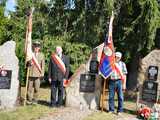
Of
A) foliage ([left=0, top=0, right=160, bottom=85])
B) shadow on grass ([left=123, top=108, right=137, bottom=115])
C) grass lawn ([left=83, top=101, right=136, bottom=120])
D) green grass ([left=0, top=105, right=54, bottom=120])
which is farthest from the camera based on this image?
foliage ([left=0, top=0, right=160, bottom=85])

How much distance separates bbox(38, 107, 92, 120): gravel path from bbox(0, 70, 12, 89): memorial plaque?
62.5 inches

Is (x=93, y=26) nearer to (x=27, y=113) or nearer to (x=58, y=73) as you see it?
(x=58, y=73)

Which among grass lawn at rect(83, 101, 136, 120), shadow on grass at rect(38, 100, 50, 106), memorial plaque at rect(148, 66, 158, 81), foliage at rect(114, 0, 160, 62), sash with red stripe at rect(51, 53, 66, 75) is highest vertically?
foliage at rect(114, 0, 160, 62)

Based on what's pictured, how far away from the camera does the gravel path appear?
1191 cm

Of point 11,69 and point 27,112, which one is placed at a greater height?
point 11,69

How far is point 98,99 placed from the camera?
13781 millimetres

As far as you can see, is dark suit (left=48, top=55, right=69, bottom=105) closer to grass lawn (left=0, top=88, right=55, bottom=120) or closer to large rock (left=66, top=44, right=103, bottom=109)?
large rock (left=66, top=44, right=103, bottom=109)

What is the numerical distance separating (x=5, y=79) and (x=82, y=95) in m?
2.33

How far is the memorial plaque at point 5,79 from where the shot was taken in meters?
13.1

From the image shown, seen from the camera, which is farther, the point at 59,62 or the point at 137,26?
the point at 137,26

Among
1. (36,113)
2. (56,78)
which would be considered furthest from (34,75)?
(36,113)

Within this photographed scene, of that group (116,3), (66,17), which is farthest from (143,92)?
(66,17)

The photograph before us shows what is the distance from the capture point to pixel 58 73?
13305 millimetres

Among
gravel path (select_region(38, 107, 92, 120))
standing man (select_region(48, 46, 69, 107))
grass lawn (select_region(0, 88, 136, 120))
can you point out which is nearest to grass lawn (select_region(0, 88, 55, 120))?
grass lawn (select_region(0, 88, 136, 120))
